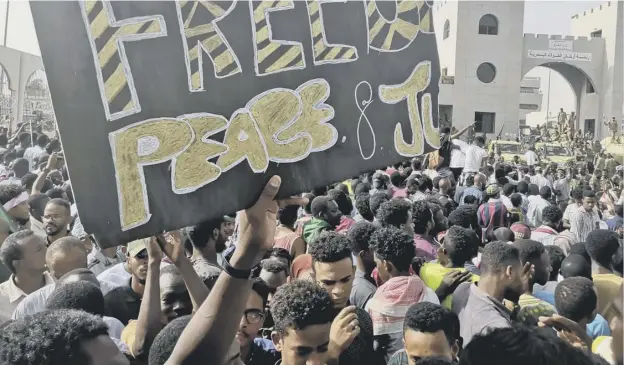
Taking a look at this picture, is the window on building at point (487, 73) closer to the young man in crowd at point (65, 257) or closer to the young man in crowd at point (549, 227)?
the young man in crowd at point (549, 227)

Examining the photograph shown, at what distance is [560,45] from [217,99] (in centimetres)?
3978

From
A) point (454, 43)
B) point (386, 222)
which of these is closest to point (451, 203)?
point (386, 222)

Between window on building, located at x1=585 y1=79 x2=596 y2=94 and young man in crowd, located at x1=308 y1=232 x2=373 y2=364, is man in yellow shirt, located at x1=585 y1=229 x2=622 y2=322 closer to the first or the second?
young man in crowd, located at x1=308 y1=232 x2=373 y2=364

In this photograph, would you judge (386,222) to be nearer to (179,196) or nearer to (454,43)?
(179,196)

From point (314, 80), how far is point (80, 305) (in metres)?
1.43

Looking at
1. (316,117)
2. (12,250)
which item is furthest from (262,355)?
(12,250)

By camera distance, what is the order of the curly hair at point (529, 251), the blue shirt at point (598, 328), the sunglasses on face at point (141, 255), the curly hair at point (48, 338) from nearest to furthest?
the curly hair at point (48, 338), the blue shirt at point (598, 328), the sunglasses on face at point (141, 255), the curly hair at point (529, 251)

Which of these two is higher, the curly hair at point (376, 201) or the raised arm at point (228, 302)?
the raised arm at point (228, 302)

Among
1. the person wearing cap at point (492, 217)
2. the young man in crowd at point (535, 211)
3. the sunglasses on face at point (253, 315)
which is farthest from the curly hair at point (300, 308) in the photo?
the young man in crowd at point (535, 211)

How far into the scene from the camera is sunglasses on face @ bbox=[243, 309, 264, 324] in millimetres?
3014

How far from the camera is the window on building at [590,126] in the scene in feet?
131

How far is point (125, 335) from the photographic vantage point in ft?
10.00

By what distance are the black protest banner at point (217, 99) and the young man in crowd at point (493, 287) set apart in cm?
101

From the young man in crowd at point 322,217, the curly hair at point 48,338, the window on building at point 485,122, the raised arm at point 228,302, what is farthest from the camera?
the window on building at point 485,122
